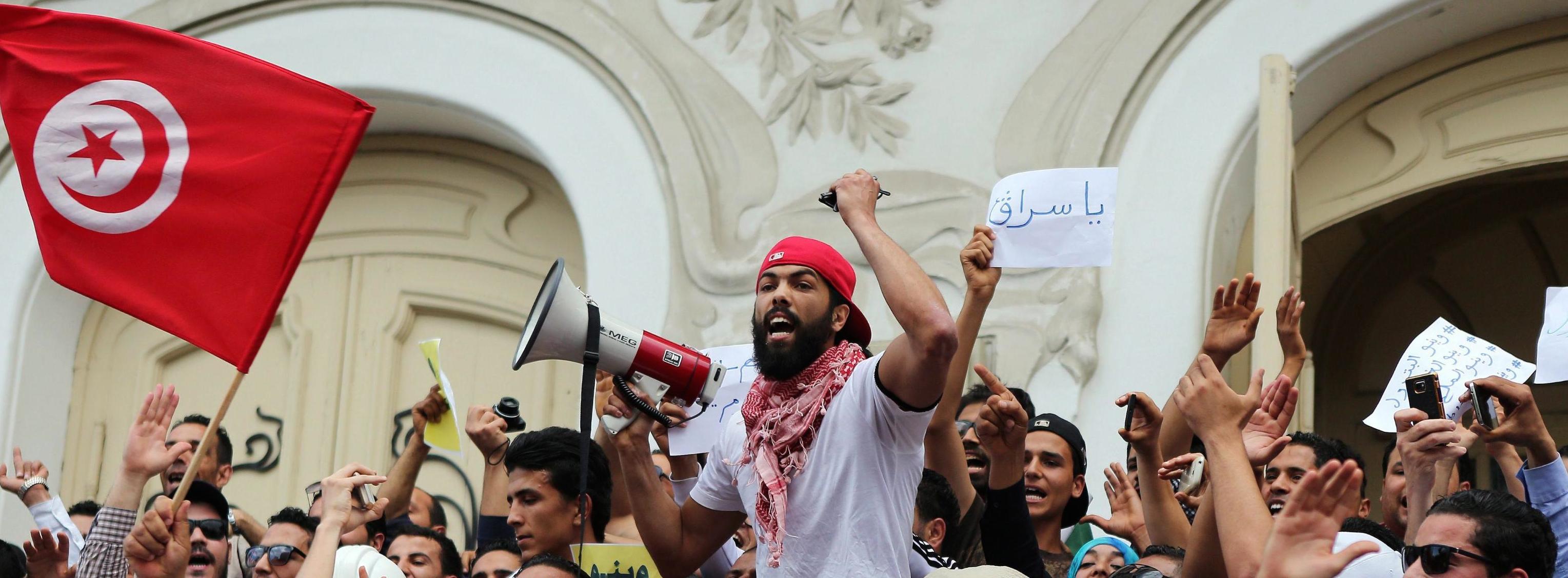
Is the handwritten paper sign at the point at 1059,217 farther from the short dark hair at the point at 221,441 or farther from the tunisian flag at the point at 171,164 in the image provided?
the short dark hair at the point at 221,441

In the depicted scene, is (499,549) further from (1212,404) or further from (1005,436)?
(1212,404)

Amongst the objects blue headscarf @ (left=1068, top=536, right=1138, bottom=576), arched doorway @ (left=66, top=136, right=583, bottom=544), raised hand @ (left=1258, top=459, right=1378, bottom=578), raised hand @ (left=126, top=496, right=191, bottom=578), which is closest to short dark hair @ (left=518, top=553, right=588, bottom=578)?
raised hand @ (left=126, top=496, right=191, bottom=578)

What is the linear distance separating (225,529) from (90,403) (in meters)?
3.65

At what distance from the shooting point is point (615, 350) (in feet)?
12.5

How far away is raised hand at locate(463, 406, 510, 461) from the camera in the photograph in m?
5.11

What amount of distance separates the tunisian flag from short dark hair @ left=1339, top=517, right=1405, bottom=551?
273cm

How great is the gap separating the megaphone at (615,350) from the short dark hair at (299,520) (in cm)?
157

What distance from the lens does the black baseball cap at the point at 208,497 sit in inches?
207

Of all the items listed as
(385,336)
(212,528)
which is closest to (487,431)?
(212,528)

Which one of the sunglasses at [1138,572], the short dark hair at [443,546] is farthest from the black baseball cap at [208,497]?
the sunglasses at [1138,572]

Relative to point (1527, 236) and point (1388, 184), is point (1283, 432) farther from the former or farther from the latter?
point (1527, 236)

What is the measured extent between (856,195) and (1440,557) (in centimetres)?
134

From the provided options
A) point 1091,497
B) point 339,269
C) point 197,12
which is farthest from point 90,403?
point 1091,497

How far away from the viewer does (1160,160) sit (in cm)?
665
